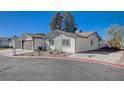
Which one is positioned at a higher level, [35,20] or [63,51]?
[35,20]

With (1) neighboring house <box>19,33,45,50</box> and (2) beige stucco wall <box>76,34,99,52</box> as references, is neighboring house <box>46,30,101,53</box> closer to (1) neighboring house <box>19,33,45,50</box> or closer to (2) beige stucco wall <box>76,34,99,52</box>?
(2) beige stucco wall <box>76,34,99,52</box>

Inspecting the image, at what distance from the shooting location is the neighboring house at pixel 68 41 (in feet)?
56.0

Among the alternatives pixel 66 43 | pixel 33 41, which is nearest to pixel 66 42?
pixel 66 43

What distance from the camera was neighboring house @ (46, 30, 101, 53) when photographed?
1708cm

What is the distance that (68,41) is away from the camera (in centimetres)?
1748

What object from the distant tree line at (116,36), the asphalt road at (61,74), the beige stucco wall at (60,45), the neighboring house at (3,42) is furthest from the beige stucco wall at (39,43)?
the neighboring house at (3,42)

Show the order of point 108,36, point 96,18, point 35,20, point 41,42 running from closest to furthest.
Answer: point 35,20 < point 96,18 < point 41,42 < point 108,36

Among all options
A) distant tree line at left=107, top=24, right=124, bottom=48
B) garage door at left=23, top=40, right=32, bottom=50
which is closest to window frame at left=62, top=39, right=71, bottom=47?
garage door at left=23, top=40, right=32, bottom=50

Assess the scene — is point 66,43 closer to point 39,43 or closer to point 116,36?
point 39,43

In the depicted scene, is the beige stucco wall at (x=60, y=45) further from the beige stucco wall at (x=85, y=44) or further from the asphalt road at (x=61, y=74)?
the asphalt road at (x=61, y=74)
